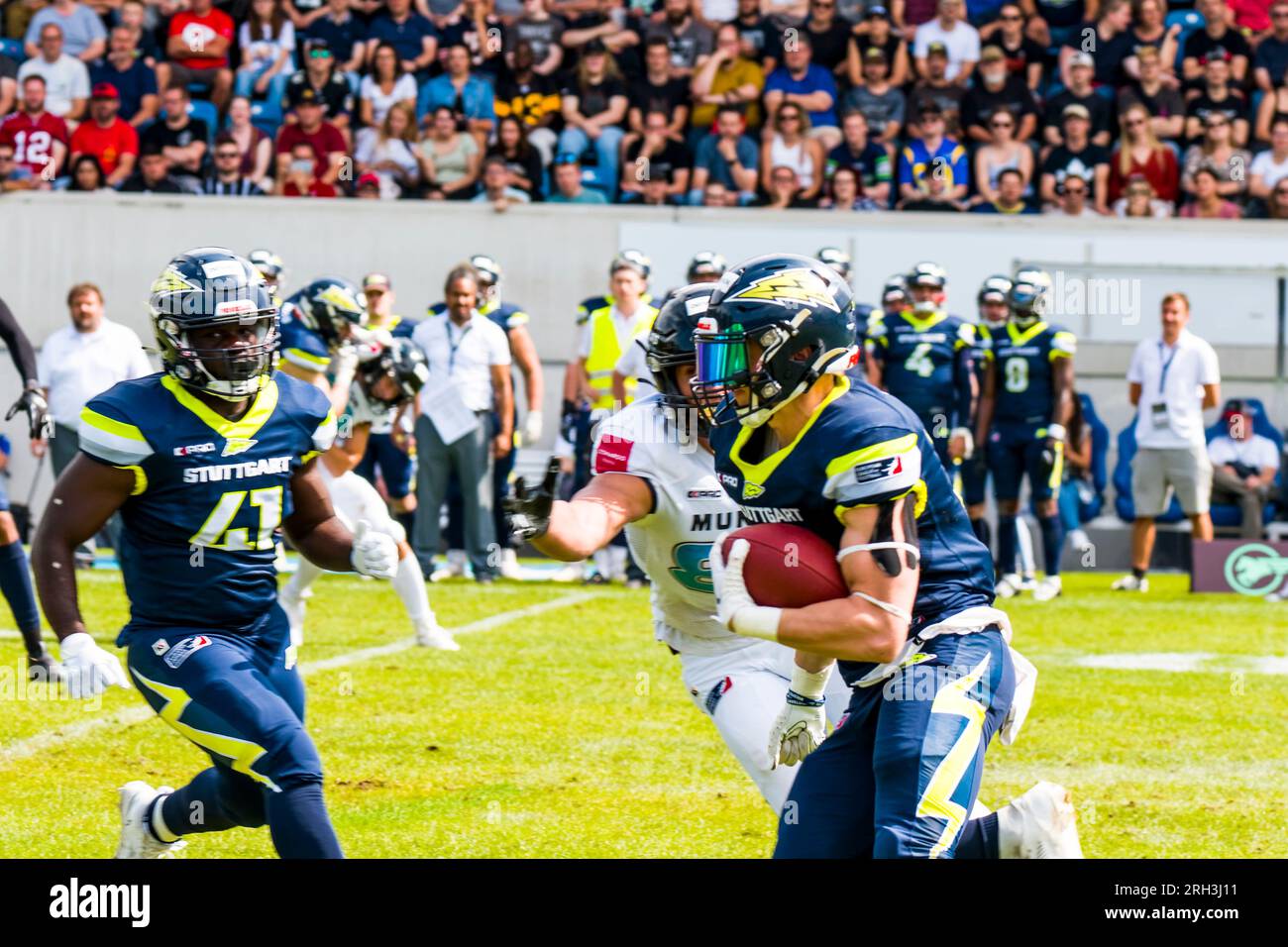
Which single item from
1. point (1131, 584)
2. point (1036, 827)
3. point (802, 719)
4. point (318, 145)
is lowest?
point (1131, 584)

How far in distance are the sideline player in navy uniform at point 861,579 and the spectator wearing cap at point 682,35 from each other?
12.7 m

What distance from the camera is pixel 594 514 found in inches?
182

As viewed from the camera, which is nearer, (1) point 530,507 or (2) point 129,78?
(1) point 530,507

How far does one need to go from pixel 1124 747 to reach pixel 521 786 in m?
2.46

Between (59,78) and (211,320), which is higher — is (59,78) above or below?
above

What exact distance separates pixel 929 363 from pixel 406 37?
6195mm

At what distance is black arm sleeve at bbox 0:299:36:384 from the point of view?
7988mm

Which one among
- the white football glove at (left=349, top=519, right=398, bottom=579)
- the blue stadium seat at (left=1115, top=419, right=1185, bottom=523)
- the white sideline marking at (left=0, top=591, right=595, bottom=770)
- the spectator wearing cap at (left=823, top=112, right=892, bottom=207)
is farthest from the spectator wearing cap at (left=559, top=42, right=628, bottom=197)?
the white football glove at (left=349, top=519, right=398, bottom=579)

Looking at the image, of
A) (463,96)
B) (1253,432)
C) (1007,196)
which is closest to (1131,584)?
(1253,432)

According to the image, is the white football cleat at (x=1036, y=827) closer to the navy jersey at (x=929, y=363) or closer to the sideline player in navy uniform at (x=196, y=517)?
the sideline player in navy uniform at (x=196, y=517)

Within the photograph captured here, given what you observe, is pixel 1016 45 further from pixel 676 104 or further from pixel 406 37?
pixel 406 37

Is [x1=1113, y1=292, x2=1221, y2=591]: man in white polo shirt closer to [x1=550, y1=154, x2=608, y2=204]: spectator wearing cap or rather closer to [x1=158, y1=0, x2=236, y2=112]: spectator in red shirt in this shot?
[x1=550, y1=154, x2=608, y2=204]: spectator wearing cap

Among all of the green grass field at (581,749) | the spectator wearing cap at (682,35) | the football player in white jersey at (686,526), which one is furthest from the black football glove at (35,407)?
the spectator wearing cap at (682,35)

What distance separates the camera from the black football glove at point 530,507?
4246 mm
